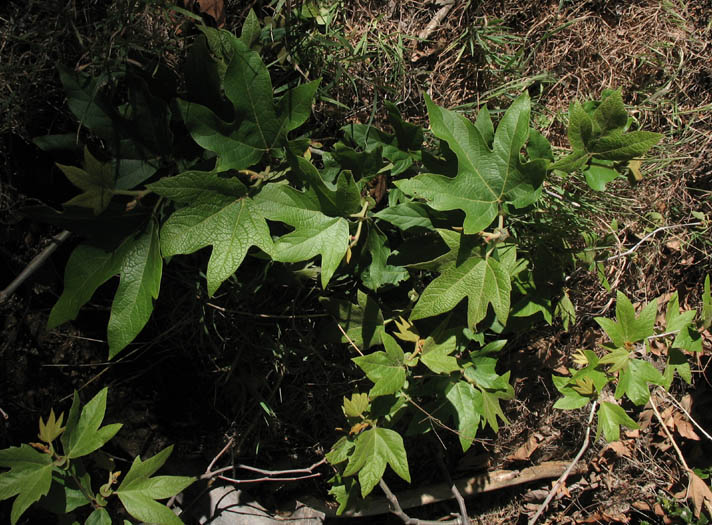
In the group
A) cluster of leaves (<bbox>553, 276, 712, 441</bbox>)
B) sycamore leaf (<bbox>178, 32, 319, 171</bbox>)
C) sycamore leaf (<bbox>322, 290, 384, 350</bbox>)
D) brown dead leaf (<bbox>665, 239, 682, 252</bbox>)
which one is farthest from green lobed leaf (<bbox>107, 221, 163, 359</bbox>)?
brown dead leaf (<bbox>665, 239, 682, 252</bbox>)

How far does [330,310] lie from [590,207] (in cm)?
103

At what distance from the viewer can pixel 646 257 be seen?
2.31 metres

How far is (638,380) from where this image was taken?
5.66 ft

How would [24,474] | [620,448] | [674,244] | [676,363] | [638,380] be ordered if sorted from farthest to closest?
[620,448] < [674,244] < [676,363] < [638,380] < [24,474]

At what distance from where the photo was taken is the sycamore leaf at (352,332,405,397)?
5.20 ft

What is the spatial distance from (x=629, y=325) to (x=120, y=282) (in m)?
1.55

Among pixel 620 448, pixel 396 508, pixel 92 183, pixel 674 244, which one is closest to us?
pixel 92 183

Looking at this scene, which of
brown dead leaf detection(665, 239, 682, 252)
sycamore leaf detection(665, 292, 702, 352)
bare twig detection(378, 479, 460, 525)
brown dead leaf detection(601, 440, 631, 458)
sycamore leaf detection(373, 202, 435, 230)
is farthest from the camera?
brown dead leaf detection(601, 440, 631, 458)

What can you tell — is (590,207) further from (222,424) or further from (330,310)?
(222,424)

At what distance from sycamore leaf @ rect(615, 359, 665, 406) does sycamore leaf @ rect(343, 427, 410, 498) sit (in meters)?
0.72

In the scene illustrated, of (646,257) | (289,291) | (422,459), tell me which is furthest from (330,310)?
(646,257)

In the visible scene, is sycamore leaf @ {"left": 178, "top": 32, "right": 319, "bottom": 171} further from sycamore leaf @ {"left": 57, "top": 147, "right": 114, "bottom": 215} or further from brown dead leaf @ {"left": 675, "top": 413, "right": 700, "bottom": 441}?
brown dead leaf @ {"left": 675, "top": 413, "right": 700, "bottom": 441}

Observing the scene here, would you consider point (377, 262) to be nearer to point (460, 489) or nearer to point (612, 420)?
point (612, 420)

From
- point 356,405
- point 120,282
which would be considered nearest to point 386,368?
point 356,405
